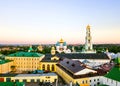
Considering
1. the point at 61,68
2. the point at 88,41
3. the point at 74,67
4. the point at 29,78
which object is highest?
the point at 88,41

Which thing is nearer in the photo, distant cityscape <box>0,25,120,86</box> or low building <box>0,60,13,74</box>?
distant cityscape <box>0,25,120,86</box>

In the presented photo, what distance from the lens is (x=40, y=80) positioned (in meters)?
44.8

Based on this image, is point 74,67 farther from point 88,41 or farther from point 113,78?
point 88,41

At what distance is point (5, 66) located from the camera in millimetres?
62000

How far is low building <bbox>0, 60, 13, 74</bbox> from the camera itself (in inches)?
2337

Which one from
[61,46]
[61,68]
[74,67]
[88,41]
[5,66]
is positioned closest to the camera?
[74,67]

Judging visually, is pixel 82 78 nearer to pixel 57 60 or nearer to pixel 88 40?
pixel 57 60

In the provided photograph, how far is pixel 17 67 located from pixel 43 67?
944cm

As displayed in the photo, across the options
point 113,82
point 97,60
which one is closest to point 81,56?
point 97,60

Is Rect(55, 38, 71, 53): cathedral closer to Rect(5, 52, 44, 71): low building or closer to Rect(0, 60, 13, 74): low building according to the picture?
Rect(5, 52, 44, 71): low building

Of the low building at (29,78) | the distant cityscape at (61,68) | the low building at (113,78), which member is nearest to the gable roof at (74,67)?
the distant cityscape at (61,68)

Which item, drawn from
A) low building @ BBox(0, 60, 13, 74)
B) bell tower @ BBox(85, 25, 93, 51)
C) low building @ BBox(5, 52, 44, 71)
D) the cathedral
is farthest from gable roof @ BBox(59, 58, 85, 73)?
the cathedral

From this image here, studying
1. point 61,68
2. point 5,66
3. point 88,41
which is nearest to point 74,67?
point 61,68

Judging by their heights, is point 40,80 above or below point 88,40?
below
